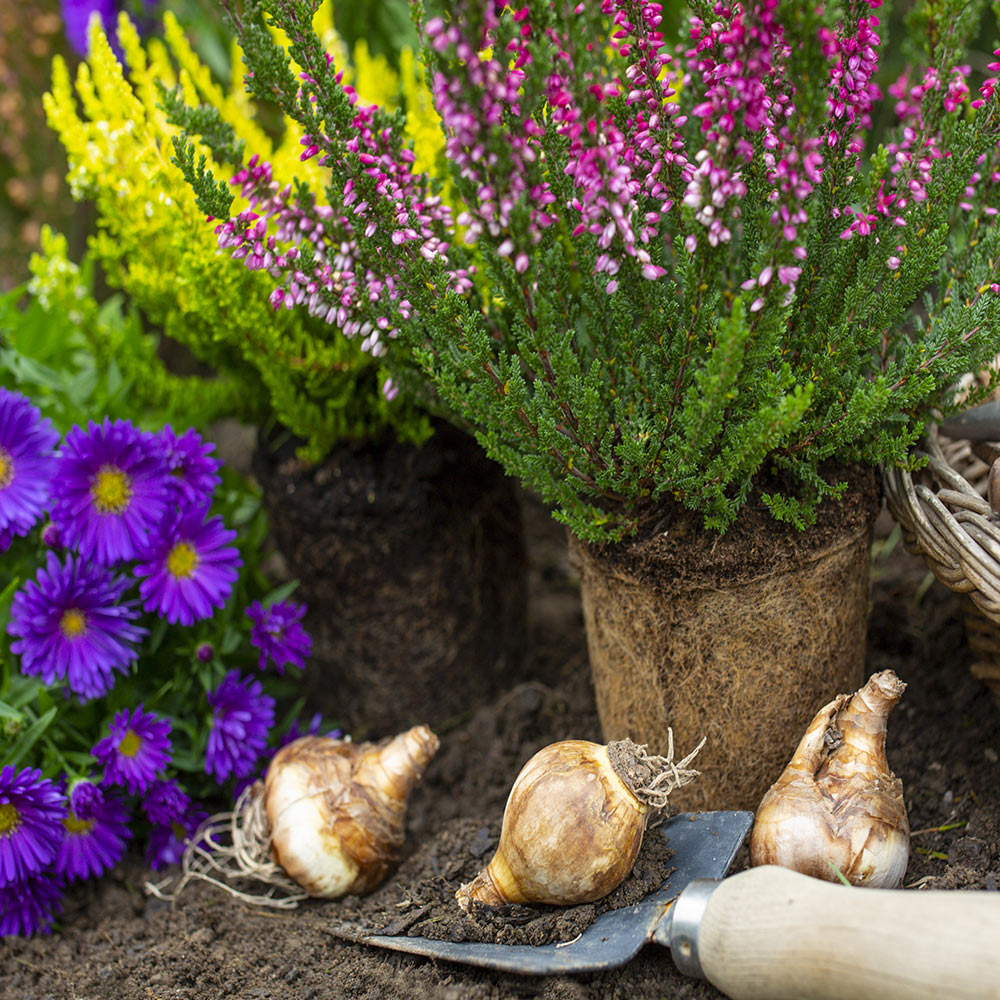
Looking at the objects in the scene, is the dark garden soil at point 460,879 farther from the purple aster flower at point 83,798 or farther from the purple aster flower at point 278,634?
the purple aster flower at point 278,634

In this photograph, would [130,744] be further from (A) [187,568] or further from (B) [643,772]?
(B) [643,772]

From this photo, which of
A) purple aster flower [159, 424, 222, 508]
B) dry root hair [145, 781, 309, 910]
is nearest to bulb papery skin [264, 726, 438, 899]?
A: dry root hair [145, 781, 309, 910]

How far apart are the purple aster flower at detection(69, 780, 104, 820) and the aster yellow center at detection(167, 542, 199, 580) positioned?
38cm

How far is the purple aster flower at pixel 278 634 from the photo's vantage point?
1.81 meters

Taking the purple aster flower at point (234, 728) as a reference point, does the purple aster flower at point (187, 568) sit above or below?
above

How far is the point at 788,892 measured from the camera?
1058mm

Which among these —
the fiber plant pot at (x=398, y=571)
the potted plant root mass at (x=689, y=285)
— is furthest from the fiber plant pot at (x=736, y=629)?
the fiber plant pot at (x=398, y=571)

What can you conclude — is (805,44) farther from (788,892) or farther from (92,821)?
(92,821)

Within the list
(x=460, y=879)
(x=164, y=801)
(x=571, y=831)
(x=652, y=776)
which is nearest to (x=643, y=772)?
(x=652, y=776)

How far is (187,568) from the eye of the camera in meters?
1.70

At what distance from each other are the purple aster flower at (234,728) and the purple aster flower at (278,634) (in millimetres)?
78

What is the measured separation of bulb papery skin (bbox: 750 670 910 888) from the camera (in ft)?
3.95

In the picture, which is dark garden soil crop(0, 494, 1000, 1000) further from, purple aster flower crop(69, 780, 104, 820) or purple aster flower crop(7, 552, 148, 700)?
purple aster flower crop(7, 552, 148, 700)

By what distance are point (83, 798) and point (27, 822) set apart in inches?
3.6
